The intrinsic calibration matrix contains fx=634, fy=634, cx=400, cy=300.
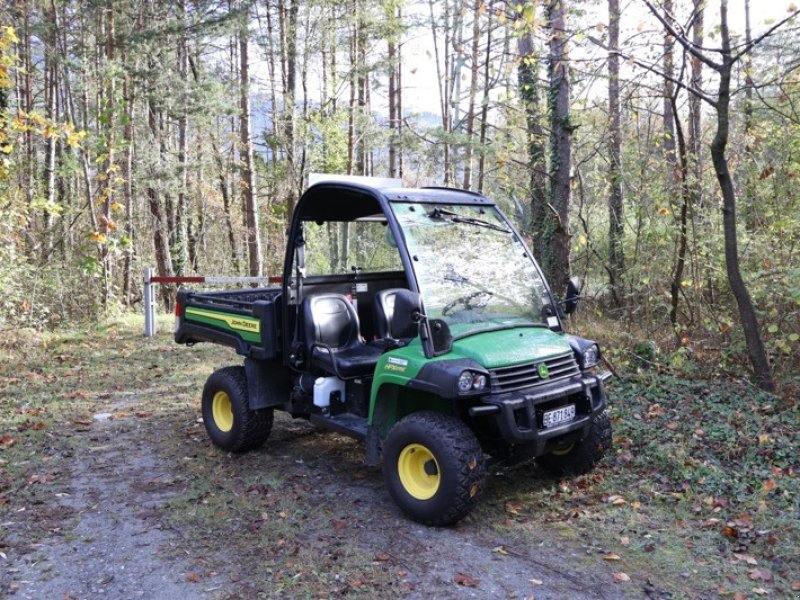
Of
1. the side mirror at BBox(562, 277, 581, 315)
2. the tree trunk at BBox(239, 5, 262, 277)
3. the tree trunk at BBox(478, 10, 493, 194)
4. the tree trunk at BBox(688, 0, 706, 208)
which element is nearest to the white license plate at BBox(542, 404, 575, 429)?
the side mirror at BBox(562, 277, 581, 315)

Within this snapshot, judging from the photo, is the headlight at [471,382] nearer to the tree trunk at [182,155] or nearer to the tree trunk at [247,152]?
the tree trunk at [247,152]

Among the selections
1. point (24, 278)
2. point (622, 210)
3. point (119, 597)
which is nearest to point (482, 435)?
point (119, 597)

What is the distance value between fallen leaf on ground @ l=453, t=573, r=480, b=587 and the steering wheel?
162 centimetres

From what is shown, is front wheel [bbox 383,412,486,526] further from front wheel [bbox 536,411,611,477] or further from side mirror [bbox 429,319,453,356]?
front wheel [bbox 536,411,611,477]

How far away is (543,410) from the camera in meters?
4.07

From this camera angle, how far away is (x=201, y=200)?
20.7 meters

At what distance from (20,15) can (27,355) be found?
28.0 feet

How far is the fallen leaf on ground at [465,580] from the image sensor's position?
11.1 ft

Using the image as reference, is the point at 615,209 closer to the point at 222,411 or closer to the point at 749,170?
the point at 749,170

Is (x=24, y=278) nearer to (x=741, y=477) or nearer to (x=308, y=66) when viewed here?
(x=308, y=66)

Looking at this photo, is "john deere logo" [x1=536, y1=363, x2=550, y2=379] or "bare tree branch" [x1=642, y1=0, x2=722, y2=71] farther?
"bare tree branch" [x1=642, y1=0, x2=722, y2=71]

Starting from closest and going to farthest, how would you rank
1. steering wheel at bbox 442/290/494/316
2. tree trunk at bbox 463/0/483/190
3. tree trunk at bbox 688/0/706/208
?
steering wheel at bbox 442/290/494/316 → tree trunk at bbox 688/0/706/208 → tree trunk at bbox 463/0/483/190

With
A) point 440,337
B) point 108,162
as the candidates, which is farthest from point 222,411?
point 108,162

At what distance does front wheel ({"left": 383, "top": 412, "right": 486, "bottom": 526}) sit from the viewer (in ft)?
12.5
